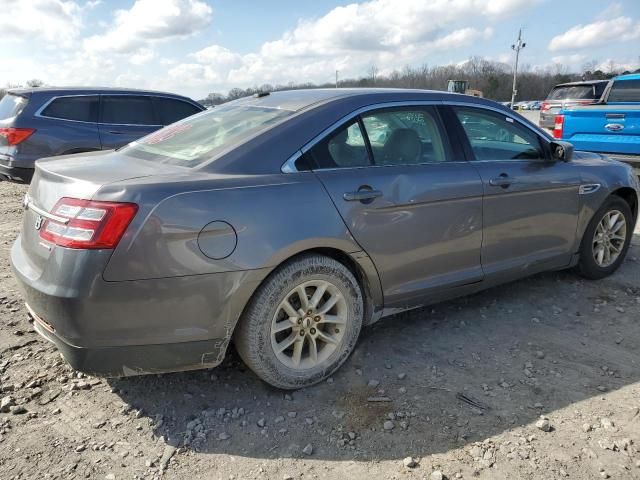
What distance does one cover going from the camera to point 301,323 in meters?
2.84

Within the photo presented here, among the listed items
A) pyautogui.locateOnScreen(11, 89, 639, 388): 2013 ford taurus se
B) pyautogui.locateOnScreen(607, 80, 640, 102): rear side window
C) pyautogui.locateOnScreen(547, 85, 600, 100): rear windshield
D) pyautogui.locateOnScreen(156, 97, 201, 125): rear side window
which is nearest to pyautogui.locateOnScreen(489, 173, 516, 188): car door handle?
pyautogui.locateOnScreen(11, 89, 639, 388): 2013 ford taurus se

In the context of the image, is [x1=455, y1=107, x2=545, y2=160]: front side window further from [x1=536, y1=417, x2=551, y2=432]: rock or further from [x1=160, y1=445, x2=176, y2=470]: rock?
[x1=160, y1=445, x2=176, y2=470]: rock

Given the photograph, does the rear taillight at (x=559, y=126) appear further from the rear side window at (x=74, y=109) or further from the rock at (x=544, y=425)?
the rear side window at (x=74, y=109)

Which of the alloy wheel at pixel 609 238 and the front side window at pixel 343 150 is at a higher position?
the front side window at pixel 343 150

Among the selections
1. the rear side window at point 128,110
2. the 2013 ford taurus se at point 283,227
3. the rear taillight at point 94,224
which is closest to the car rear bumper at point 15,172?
the rear side window at point 128,110

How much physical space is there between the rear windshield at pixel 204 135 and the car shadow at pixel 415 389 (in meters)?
1.28

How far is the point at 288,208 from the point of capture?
2646 millimetres

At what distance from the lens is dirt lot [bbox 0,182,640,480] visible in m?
2.36

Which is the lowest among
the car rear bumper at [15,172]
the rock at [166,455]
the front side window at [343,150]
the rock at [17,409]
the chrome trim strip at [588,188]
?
the rock at [166,455]

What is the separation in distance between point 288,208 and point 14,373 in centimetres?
191

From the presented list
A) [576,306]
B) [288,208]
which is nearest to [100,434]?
[288,208]

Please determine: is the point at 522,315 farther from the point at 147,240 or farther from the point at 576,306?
the point at 147,240

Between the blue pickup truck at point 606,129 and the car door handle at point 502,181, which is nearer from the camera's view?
the car door handle at point 502,181

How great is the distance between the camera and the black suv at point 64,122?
673 cm
